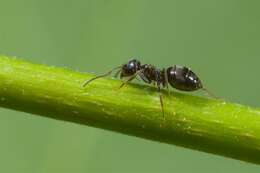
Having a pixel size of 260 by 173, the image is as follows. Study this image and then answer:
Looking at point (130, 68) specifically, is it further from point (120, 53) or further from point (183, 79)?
point (120, 53)

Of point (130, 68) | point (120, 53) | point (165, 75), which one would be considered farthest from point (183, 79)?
point (120, 53)

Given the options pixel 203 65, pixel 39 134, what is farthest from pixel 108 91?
pixel 203 65

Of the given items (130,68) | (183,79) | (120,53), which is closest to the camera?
(183,79)

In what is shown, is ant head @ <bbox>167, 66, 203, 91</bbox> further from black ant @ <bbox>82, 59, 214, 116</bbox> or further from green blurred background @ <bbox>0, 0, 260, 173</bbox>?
green blurred background @ <bbox>0, 0, 260, 173</bbox>

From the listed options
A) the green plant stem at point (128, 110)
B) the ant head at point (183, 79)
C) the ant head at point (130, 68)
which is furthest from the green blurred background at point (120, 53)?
the green plant stem at point (128, 110)

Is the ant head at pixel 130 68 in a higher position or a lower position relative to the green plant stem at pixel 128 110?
higher

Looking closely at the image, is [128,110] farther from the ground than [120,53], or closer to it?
closer to it

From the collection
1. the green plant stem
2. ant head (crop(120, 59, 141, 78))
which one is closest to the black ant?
ant head (crop(120, 59, 141, 78))

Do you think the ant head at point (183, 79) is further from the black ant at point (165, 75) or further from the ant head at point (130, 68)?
the ant head at point (130, 68)
